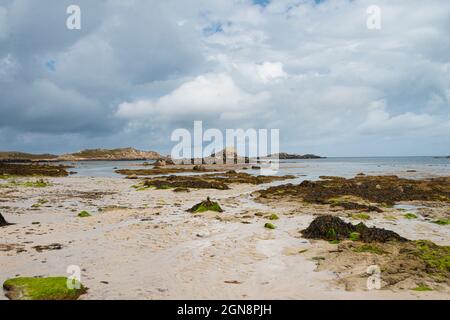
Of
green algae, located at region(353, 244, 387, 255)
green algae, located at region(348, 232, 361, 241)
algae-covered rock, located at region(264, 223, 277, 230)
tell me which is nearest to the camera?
green algae, located at region(353, 244, 387, 255)

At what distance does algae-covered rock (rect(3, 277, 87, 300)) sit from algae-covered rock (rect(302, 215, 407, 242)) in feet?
27.0

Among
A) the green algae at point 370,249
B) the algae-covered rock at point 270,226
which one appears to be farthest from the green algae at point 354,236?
the algae-covered rock at point 270,226

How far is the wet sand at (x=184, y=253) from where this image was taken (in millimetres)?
7465

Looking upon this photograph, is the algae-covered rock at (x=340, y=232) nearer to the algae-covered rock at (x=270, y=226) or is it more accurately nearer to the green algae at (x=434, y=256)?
the green algae at (x=434, y=256)

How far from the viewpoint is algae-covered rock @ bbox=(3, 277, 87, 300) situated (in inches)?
274

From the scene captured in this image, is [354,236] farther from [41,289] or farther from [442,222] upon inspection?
[41,289]

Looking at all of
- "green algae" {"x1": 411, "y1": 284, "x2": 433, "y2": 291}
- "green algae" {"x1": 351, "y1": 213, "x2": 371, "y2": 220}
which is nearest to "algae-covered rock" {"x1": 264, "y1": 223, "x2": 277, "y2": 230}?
"green algae" {"x1": 351, "y1": 213, "x2": 371, "y2": 220}

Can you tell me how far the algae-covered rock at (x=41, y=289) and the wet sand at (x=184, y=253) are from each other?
32 centimetres

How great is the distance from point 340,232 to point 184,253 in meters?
5.82

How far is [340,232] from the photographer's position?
12.4 meters

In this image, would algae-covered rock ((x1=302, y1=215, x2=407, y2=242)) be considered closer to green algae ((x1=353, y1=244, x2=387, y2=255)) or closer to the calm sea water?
green algae ((x1=353, y1=244, x2=387, y2=255))
